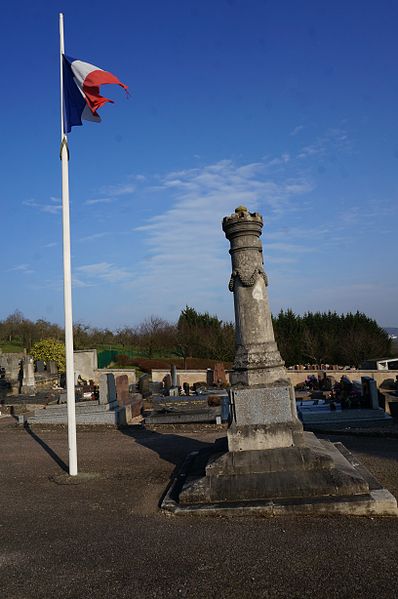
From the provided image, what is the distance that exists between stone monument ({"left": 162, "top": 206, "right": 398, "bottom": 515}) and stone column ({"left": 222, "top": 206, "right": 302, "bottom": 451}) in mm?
14

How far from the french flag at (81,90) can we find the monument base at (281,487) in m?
6.19

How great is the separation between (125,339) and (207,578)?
62.6 metres

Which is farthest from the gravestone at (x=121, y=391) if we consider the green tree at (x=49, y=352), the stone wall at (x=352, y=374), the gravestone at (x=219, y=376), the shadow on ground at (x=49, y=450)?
the green tree at (x=49, y=352)

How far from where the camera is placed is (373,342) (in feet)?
135

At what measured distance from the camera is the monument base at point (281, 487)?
5773 mm

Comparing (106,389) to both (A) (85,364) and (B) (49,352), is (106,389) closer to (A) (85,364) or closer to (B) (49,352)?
(A) (85,364)

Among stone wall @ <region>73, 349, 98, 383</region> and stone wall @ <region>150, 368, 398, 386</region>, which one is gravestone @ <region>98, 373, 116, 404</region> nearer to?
stone wall @ <region>150, 368, 398, 386</region>

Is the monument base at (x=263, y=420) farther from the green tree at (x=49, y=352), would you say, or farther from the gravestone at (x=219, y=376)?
the green tree at (x=49, y=352)

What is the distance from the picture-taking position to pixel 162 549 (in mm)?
4984

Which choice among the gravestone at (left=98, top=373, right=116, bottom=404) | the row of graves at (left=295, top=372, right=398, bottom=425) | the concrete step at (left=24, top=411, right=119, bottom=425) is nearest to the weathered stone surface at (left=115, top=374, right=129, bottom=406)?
the gravestone at (left=98, top=373, right=116, bottom=404)

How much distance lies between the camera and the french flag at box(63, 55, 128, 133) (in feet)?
27.6

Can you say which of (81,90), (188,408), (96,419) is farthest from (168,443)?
(81,90)

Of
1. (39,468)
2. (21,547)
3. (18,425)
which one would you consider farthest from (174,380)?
(21,547)

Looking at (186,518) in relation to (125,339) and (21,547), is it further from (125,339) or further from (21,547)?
(125,339)
